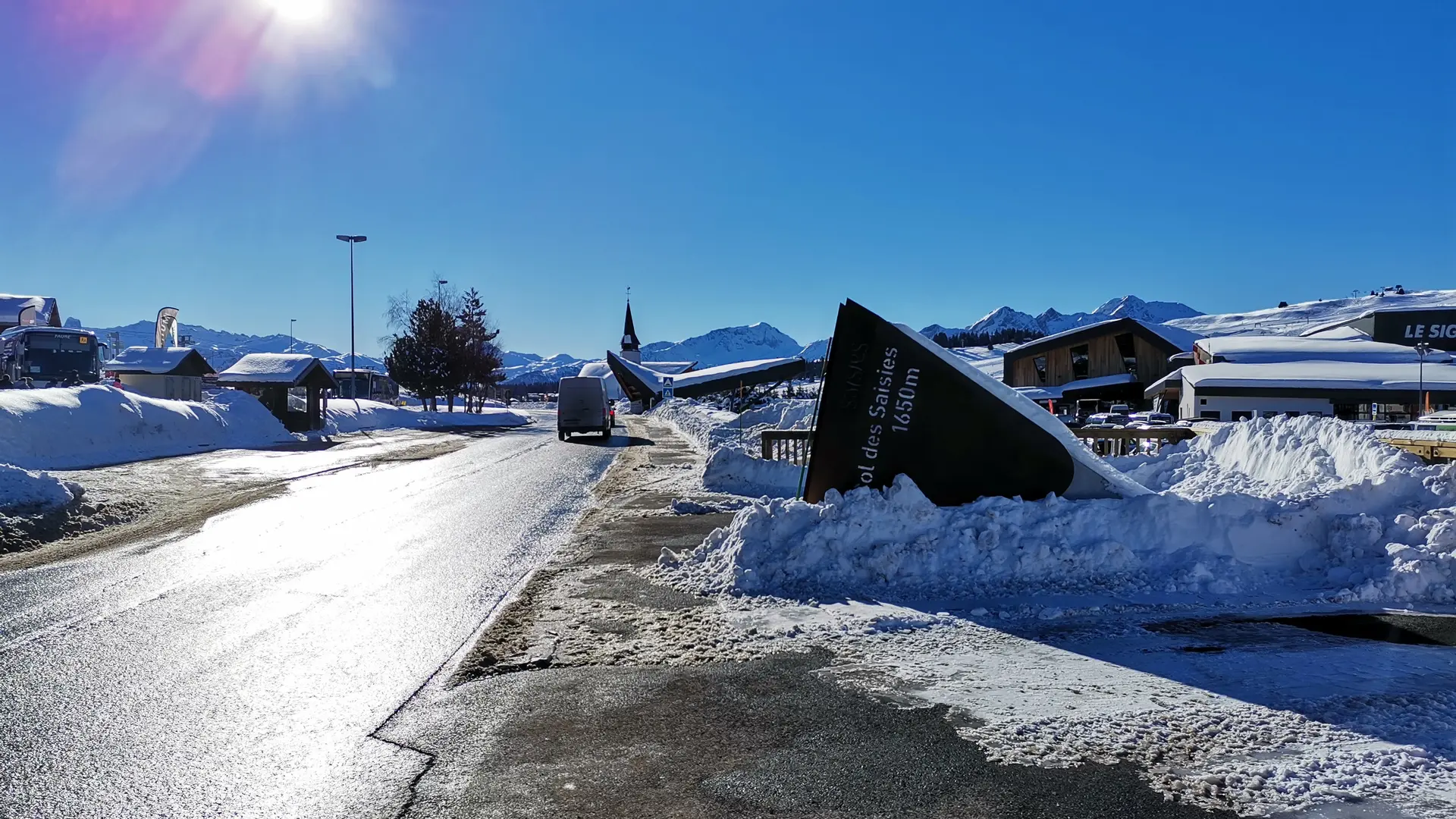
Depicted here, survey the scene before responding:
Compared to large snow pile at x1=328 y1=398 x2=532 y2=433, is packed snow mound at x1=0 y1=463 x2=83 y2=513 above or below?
below

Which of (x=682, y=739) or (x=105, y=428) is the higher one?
(x=105, y=428)

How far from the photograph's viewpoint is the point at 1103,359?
5947 centimetres

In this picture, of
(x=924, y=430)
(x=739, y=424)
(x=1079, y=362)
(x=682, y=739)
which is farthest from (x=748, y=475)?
(x=1079, y=362)

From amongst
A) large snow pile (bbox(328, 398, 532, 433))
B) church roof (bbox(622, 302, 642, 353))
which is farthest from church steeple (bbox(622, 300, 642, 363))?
large snow pile (bbox(328, 398, 532, 433))

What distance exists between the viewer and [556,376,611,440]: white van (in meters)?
36.5

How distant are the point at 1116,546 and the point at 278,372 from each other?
125ft

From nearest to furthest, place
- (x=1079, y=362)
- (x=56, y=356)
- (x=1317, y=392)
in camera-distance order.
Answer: (x=56, y=356) → (x=1317, y=392) → (x=1079, y=362)

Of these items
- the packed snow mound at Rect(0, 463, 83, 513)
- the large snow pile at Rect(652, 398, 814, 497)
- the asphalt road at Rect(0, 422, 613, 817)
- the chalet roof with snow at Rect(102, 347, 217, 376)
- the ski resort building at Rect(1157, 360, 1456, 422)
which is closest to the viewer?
the asphalt road at Rect(0, 422, 613, 817)

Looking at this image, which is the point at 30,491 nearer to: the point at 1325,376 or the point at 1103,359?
the point at 1325,376

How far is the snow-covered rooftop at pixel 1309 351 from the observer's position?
46625 millimetres

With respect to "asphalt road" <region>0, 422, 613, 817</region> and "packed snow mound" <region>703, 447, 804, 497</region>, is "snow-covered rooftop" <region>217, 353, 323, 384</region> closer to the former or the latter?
"packed snow mound" <region>703, 447, 804, 497</region>

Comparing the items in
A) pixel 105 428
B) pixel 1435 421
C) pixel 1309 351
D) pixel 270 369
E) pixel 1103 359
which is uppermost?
pixel 1103 359

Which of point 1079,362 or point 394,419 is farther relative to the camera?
point 1079,362

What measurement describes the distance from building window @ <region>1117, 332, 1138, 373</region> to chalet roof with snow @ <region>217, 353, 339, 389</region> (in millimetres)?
48311
